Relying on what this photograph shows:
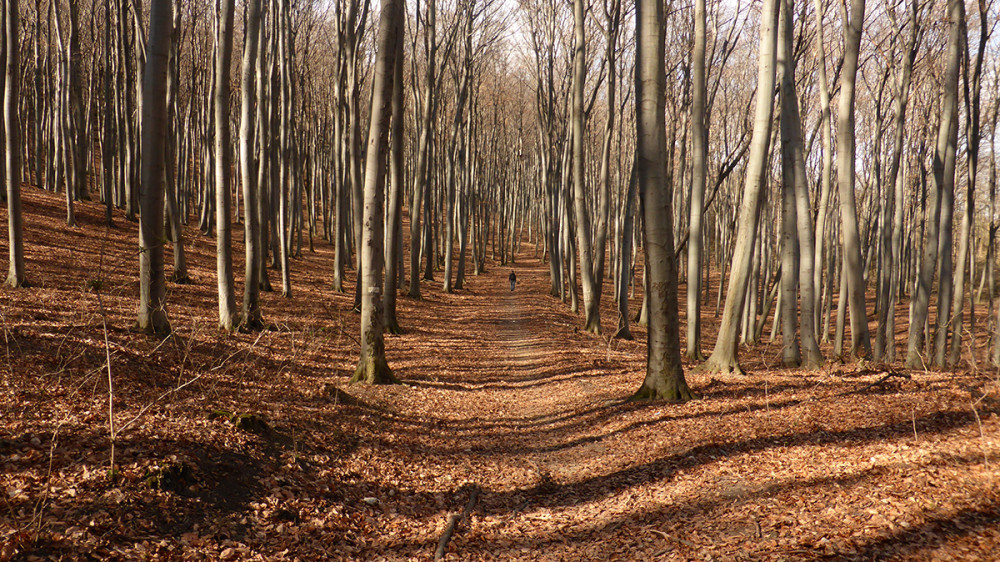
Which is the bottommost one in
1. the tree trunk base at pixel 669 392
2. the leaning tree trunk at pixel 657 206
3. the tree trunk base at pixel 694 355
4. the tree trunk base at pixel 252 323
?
→ the tree trunk base at pixel 694 355

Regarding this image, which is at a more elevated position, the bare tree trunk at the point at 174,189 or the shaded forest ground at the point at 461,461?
the bare tree trunk at the point at 174,189

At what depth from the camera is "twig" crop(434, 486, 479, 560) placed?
13.5ft

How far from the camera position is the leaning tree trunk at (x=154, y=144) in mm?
7383


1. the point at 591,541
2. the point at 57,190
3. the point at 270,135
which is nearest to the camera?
the point at 591,541

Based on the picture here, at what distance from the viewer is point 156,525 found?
11.6ft

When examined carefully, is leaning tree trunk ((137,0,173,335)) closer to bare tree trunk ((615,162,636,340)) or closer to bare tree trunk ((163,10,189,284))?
bare tree trunk ((163,10,189,284))

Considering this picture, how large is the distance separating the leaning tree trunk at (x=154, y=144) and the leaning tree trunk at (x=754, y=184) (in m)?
8.07

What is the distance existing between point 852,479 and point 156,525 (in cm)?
495

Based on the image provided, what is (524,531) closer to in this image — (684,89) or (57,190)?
(684,89)

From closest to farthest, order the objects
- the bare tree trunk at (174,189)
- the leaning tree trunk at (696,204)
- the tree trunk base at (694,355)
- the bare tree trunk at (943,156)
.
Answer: the leaning tree trunk at (696,204), the bare tree trunk at (943,156), the tree trunk base at (694,355), the bare tree trunk at (174,189)

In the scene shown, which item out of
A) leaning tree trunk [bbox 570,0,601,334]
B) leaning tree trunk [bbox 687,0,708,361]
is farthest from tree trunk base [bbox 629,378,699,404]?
leaning tree trunk [bbox 570,0,601,334]

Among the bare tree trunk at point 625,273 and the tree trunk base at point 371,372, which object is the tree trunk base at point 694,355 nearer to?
the bare tree trunk at point 625,273

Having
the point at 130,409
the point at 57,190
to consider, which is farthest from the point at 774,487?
the point at 57,190

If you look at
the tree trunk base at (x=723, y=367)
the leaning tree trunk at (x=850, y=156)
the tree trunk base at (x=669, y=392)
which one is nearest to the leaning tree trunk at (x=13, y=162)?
the tree trunk base at (x=669, y=392)
